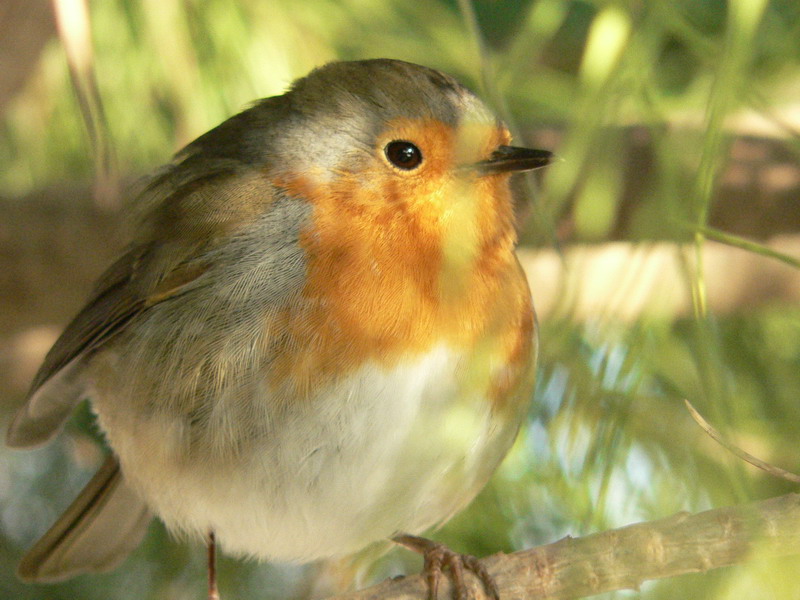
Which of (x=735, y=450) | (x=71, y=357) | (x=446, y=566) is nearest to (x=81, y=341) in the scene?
(x=71, y=357)

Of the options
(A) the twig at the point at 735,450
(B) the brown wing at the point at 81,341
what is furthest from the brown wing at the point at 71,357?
(A) the twig at the point at 735,450

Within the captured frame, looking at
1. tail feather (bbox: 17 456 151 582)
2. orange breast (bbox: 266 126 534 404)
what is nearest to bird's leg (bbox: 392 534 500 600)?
orange breast (bbox: 266 126 534 404)

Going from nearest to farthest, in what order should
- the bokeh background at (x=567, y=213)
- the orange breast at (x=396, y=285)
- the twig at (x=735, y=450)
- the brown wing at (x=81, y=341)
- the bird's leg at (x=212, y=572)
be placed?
the twig at (x=735, y=450) < the bokeh background at (x=567, y=213) < the orange breast at (x=396, y=285) < the brown wing at (x=81, y=341) < the bird's leg at (x=212, y=572)

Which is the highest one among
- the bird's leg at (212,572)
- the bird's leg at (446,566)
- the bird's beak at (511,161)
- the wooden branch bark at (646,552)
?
the bird's beak at (511,161)

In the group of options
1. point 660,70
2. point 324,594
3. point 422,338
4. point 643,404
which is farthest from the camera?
point 324,594

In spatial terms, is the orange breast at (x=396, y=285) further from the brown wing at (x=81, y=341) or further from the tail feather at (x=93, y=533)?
the tail feather at (x=93, y=533)

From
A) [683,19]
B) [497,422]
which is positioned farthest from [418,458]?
[683,19]

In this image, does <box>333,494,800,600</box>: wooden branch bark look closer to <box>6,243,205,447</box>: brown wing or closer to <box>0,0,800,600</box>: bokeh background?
<box>0,0,800,600</box>: bokeh background

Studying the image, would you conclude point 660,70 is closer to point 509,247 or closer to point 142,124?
point 509,247
